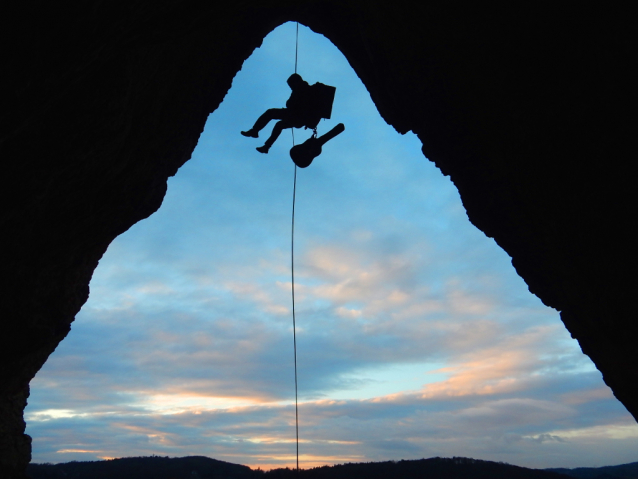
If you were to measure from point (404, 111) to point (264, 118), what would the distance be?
3344 millimetres

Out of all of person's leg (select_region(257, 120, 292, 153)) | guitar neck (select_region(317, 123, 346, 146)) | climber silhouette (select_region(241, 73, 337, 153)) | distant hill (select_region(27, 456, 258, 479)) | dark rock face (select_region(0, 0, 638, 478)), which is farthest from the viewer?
distant hill (select_region(27, 456, 258, 479))

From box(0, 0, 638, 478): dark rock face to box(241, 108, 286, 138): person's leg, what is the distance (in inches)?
50.5

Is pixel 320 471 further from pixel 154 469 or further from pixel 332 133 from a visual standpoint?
pixel 332 133

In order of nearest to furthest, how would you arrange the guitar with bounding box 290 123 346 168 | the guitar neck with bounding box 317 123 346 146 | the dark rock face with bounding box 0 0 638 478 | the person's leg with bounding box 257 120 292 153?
the dark rock face with bounding box 0 0 638 478
the guitar neck with bounding box 317 123 346 146
the guitar with bounding box 290 123 346 168
the person's leg with bounding box 257 120 292 153

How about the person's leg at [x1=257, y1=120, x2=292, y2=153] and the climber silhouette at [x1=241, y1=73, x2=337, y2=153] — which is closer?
the person's leg at [x1=257, y1=120, x2=292, y2=153]

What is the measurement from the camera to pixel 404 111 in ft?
31.1

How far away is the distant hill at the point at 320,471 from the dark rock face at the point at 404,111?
102ft

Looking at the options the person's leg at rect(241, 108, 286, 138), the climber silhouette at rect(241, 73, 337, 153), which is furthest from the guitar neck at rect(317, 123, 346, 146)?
the person's leg at rect(241, 108, 286, 138)

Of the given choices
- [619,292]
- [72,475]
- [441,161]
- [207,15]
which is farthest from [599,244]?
[72,475]

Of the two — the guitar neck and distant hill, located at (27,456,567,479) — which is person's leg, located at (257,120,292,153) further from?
distant hill, located at (27,456,567,479)

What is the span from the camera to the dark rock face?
3709 millimetres

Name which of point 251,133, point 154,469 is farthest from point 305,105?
point 154,469

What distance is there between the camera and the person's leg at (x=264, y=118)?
26.9ft

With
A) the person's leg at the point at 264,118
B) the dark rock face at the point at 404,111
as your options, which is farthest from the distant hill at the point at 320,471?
the person's leg at the point at 264,118
